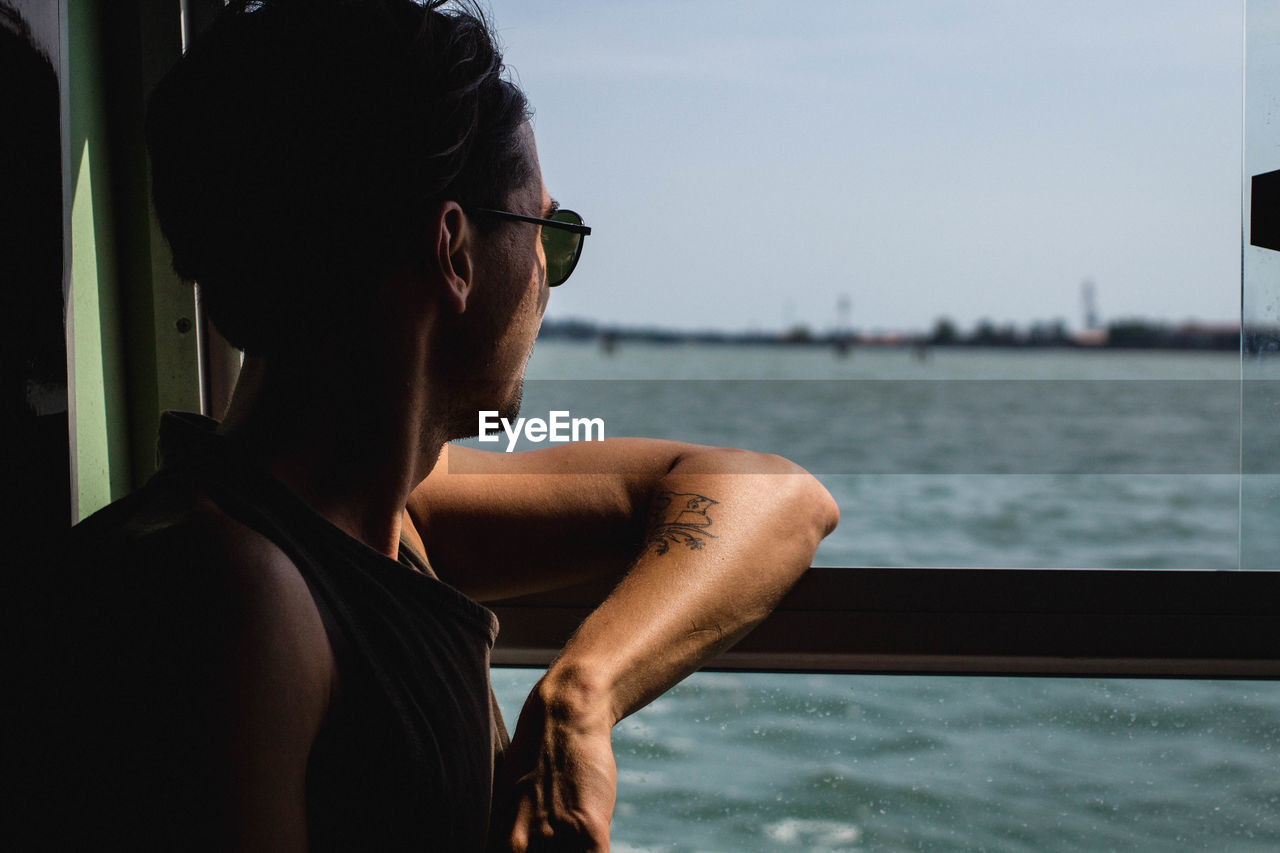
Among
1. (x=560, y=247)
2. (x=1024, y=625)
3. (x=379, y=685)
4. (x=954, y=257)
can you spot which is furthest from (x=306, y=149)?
(x=954, y=257)

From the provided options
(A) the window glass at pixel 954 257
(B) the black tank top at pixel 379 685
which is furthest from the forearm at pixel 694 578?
(A) the window glass at pixel 954 257

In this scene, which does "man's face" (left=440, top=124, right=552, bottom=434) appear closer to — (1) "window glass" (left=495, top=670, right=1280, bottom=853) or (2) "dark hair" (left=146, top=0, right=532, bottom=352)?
(2) "dark hair" (left=146, top=0, right=532, bottom=352)

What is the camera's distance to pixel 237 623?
60cm

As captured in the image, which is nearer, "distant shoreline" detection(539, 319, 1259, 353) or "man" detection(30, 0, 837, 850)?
"man" detection(30, 0, 837, 850)

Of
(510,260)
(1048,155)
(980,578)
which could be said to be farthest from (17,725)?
(1048,155)

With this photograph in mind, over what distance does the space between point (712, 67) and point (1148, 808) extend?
24887 millimetres

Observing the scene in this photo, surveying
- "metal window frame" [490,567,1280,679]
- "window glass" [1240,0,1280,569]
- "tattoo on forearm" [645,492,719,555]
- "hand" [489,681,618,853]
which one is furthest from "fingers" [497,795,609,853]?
"window glass" [1240,0,1280,569]

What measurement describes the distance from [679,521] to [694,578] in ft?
0.27

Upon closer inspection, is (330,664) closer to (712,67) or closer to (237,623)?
(237,623)

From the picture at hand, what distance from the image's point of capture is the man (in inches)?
23.1

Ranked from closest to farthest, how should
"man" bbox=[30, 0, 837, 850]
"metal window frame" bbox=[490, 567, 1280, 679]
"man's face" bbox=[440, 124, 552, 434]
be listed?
"man" bbox=[30, 0, 837, 850]
"man's face" bbox=[440, 124, 552, 434]
"metal window frame" bbox=[490, 567, 1280, 679]

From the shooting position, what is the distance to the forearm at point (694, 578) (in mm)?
878

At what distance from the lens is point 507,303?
87cm

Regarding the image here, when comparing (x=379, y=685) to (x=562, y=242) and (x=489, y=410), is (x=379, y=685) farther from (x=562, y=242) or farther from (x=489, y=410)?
(x=562, y=242)
